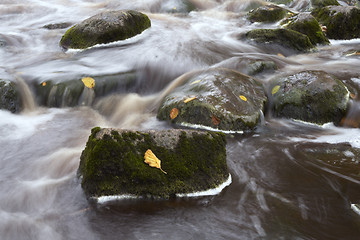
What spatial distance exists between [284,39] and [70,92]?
234 inches

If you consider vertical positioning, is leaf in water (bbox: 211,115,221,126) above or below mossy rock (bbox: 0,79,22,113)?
above

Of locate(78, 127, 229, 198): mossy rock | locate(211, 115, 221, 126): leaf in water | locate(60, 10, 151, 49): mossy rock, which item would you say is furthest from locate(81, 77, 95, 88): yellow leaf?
locate(78, 127, 229, 198): mossy rock

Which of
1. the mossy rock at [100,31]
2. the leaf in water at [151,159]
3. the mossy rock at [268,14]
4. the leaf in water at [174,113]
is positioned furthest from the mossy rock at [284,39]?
the leaf in water at [151,159]

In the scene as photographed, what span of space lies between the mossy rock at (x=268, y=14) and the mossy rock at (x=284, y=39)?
9.53 feet

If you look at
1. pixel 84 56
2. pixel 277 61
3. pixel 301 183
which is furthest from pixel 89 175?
pixel 277 61

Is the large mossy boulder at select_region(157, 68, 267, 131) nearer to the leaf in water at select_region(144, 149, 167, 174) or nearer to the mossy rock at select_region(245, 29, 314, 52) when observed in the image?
the leaf in water at select_region(144, 149, 167, 174)

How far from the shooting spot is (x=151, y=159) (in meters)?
2.94

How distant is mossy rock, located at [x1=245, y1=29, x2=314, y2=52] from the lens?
28.1 ft

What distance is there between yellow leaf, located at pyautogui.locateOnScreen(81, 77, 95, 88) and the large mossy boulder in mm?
1731

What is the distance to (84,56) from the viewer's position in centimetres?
750

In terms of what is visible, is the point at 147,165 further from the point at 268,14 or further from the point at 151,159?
the point at 268,14

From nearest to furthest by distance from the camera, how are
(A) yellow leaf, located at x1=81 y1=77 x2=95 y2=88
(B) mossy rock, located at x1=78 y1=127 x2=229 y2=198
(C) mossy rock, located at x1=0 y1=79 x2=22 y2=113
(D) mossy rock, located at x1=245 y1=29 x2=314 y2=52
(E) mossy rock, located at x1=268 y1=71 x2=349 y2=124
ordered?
(B) mossy rock, located at x1=78 y1=127 x2=229 y2=198 → (E) mossy rock, located at x1=268 y1=71 x2=349 y2=124 → (C) mossy rock, located at x1=0 y1=79 x2=22 y2=113 → (A) yellow leaf, located at x1=81 y1=77 x2=95 y2=88 → (D) mossy rock, located at x1=245 y1=29 x2=314 y2=52

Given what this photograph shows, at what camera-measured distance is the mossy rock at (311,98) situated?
5035 millimetres

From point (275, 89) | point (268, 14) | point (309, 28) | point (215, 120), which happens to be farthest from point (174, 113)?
point (268, 14)
